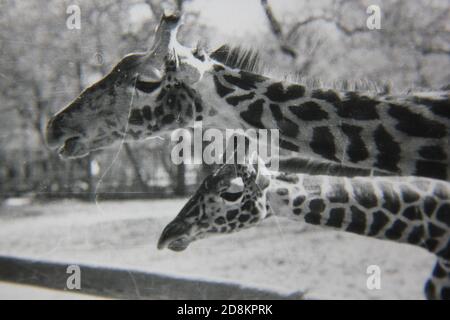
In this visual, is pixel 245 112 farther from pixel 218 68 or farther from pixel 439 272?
pixel 439 272

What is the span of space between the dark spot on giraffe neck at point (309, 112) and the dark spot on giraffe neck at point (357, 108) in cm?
4

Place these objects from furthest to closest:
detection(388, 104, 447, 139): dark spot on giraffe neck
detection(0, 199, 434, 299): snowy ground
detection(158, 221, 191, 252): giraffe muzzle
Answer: detection(0, 199, 434, 299): snowy ground < detection(158, 221, 191, 252): giraffe muzzle < detection(388, 104, 447, 139): dark spot on giraffe neck

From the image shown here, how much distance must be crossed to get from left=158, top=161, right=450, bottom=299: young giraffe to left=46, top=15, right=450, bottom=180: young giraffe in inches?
18.7

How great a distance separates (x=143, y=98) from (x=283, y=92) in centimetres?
41

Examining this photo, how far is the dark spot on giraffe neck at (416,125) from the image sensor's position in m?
1.25

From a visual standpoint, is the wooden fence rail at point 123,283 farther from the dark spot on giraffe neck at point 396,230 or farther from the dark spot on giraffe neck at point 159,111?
the dark spot on giraffe neck at point 159,111

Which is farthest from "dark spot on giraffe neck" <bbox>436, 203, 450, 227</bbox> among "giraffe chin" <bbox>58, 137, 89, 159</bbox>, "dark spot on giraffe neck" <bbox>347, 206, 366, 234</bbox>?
"giraffe chin" <bbox>58, 137, 89, 159</bbox>

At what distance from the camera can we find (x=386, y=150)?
1.27 metres

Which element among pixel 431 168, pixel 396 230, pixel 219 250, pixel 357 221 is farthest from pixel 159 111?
pixel 219 250

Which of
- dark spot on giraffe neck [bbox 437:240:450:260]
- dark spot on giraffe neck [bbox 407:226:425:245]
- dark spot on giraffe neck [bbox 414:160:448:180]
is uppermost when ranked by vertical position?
dark spot on giraffe neck [bbox 414:160:448:180]

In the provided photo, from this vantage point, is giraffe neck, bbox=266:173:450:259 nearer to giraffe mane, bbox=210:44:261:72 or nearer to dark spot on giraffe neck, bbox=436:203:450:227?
dark spot on giraffe neck, bbox=436:203:450:227

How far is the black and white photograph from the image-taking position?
1348 mm

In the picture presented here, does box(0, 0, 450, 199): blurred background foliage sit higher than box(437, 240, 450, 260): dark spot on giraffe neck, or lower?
higher

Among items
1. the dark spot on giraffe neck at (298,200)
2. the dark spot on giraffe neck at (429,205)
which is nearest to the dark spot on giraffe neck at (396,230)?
the dark spot on giraffe neck at (429,205)
